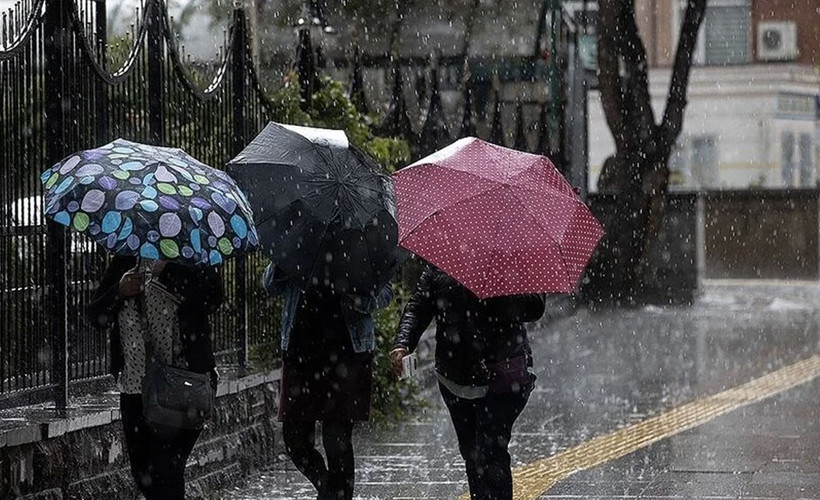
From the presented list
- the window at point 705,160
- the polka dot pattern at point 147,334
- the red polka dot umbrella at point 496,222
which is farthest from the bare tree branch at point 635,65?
the window at point 705,160

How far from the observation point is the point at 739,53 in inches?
2072

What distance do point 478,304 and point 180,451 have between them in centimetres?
146

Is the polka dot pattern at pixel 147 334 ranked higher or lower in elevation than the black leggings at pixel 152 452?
higher

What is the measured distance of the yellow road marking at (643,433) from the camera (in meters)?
9.78

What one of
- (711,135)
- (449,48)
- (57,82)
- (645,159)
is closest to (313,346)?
(57,82)

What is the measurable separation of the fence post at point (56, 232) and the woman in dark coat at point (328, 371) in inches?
42.0

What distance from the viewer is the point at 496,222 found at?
720 centimetres

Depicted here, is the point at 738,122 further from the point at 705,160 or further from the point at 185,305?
the point at 185,305

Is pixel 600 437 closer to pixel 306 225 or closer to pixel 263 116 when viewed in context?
pixel 263 116

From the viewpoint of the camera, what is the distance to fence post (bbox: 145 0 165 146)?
9008 millimetres

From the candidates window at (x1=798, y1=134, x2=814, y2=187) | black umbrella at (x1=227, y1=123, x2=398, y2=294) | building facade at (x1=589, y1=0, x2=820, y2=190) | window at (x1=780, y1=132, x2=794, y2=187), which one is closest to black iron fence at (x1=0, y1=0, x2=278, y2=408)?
black umbrella at (x1=227, y1=123, x2=398, y2=294)

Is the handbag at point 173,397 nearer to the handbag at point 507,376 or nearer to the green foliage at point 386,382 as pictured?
the handbag at point 507,376

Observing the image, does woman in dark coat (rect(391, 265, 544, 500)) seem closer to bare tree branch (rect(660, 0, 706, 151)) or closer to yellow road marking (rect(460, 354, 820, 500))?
yellow road marking (rect(460, 354, 820, 500))

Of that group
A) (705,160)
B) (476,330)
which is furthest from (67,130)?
(705,160)
